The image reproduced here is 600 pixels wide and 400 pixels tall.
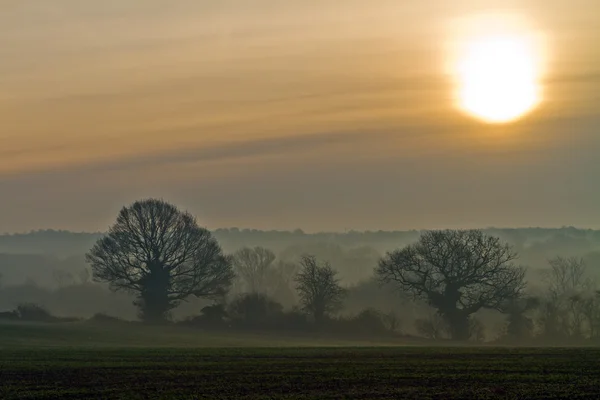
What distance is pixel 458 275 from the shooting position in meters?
77.1

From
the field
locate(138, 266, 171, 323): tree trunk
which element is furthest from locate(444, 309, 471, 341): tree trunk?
the field

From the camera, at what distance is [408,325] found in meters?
99.8

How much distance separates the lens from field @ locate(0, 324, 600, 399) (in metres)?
31.1

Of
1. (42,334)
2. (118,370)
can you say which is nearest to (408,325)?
(42,334)

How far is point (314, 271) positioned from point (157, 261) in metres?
15.2

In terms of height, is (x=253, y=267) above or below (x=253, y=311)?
above

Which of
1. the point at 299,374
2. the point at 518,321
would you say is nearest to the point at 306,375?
the point at 299,374

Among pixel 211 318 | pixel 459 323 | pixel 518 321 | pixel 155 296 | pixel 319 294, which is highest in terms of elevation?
pixel 319 294

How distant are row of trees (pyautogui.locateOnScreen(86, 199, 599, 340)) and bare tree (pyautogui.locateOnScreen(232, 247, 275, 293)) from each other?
71.7m

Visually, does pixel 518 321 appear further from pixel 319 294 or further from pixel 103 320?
pixel 103 320

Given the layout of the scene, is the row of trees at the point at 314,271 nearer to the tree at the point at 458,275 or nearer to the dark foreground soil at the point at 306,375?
the tree at the point at 458,275

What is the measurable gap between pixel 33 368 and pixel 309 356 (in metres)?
13.7

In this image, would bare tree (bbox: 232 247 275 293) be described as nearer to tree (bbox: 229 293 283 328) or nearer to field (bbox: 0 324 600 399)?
tree (bbox: 229 293 283 328)

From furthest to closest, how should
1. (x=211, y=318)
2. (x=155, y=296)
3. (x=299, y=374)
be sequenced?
A: (x=155, y=296), (x=211, y=318), (x=299, y=374)
